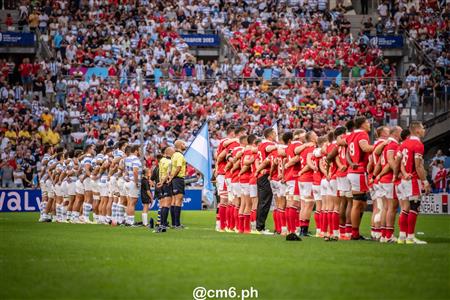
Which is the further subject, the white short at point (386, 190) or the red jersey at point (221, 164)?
the red jersey at point (221, 164)

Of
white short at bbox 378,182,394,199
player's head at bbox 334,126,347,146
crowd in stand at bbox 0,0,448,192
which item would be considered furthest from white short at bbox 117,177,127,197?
crowd in stand at bbox 0,0,448,192

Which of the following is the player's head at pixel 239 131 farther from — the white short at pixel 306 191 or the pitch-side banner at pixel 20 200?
the pitch-side banner at pixel 20 200

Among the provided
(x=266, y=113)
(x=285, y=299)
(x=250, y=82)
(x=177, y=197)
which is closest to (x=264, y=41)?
(x=250, y=82)

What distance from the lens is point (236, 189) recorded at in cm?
2445

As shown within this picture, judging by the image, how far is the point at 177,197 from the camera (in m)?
26.9

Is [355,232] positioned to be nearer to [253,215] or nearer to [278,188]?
[278,188]

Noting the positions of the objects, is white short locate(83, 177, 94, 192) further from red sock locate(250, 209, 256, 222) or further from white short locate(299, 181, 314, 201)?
white short locate(299, 181, 314, 201)

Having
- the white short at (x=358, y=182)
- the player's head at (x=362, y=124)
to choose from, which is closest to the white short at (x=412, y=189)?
the white short at (x=358, y=182)

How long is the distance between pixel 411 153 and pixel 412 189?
0.69m

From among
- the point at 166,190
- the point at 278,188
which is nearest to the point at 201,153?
the point at 166,190

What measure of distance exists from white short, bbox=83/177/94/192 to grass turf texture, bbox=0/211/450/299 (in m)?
9.28

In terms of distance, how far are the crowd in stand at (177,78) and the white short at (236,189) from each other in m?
17.4

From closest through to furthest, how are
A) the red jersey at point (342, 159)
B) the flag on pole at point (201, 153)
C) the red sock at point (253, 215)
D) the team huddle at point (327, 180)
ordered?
the team huddle at point (327, 180)
the red jersey at point (342, 159)
the red sock at point (253, 215)
the flag on pole at point (201, 153)

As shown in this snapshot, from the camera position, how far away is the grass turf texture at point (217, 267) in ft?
40.2
